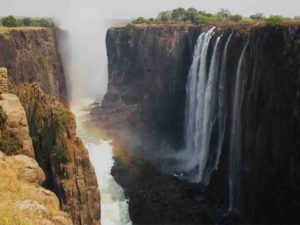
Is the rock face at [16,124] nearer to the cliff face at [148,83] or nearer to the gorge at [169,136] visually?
the gorge at [169,136]

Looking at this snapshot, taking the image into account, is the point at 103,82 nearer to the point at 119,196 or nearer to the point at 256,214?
the point at 119,196

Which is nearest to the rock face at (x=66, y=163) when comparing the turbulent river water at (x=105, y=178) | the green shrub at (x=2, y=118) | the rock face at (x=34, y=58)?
the green shrub at (x=2, y=118)

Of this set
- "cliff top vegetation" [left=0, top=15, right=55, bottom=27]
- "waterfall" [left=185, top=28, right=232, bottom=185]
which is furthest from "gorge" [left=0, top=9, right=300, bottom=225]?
"cliff top vegetation" [left=0, top=15, right=55, bottom=27]

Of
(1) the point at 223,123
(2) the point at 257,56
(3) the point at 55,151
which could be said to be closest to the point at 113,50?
(1) the point at 223,123

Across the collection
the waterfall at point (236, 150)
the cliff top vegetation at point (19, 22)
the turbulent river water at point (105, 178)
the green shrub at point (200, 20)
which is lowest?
the turbulent river water at point (105, 178)

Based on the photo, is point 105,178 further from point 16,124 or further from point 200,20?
point 200,20
